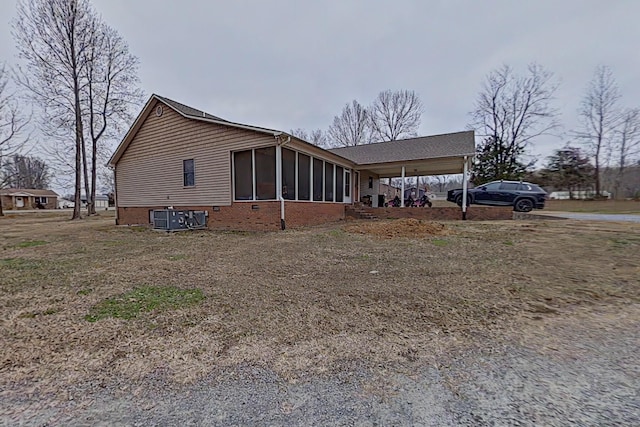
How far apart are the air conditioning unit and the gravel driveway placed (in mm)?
9561

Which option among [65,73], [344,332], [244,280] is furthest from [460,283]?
[65,73]

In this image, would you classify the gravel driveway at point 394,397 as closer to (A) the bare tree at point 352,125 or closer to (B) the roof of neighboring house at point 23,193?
(A) the bare tree at point 352,125

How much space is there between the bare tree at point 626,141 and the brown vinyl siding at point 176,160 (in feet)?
104

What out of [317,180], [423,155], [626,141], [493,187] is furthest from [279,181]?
[626,141]

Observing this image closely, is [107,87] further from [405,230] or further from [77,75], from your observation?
[405,230]

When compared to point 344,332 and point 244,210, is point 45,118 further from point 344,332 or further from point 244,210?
point 344,332

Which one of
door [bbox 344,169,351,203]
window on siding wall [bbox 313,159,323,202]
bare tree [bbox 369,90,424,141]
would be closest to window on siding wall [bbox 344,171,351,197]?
door [bbox 344,169,351,203]

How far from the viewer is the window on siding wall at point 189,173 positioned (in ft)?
38.7

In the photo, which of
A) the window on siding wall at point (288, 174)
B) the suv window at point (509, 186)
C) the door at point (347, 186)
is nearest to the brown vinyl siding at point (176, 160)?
the window on siding wall at point (288, 174)

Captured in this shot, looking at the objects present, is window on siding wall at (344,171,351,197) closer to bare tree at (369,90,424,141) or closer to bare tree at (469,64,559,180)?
bare tree at (469,64,559,180)

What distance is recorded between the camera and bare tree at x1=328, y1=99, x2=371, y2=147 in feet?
114

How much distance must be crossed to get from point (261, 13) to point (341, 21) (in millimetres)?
3449

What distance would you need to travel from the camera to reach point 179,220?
10891 mm

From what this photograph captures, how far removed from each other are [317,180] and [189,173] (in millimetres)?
5331
